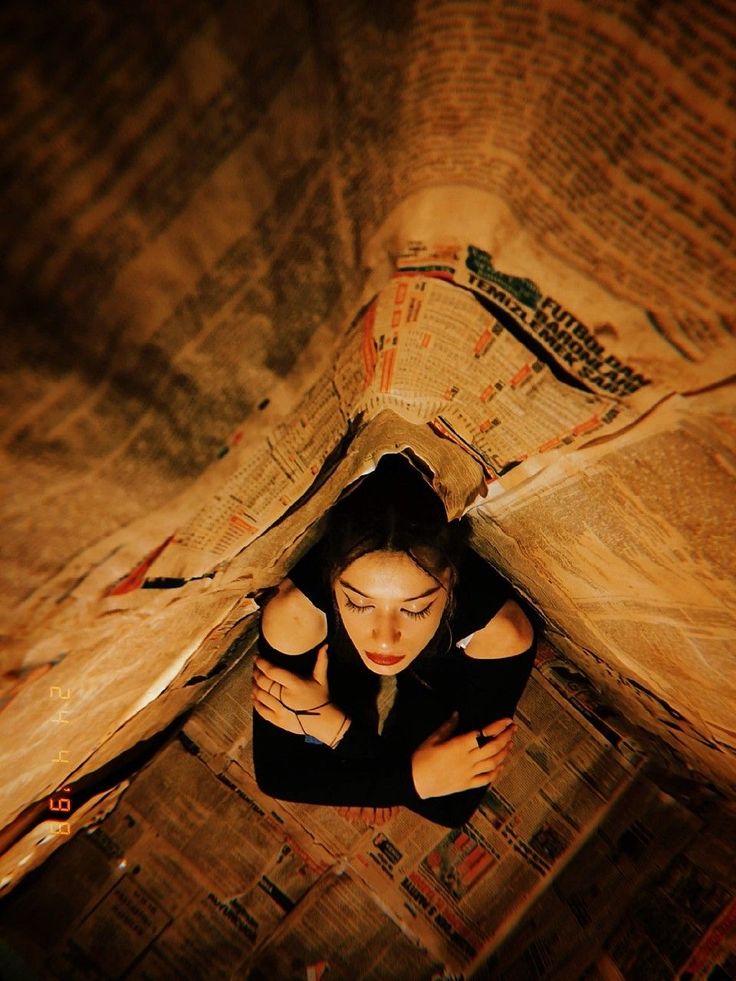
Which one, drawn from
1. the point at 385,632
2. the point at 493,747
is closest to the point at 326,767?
the point at 493,747

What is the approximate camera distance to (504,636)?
1346 millimetres

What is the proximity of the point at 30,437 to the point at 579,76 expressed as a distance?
43cm

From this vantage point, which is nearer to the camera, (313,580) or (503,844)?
(313,580)

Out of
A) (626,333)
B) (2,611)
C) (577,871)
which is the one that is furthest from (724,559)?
(577,871)

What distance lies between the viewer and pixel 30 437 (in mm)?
339

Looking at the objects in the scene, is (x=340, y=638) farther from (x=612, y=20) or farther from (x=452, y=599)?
(x=612, y=20)

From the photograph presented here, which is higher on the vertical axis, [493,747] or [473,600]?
[473,600]

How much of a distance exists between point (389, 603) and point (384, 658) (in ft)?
0.48

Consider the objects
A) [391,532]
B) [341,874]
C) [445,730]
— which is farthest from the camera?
[341,874]

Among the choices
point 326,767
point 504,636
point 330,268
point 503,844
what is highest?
point 330,268

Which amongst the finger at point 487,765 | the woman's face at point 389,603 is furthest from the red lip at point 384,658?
the finger at point 487,765

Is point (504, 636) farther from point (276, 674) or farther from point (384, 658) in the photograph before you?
point (276, 674)

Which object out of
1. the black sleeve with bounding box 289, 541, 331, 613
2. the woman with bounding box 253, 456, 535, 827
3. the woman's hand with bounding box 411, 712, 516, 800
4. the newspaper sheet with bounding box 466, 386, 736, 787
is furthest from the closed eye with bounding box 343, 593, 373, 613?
the woman's hand with bounding box 411, 712, 516, 800

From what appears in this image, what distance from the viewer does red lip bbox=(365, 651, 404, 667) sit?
1.08 m
